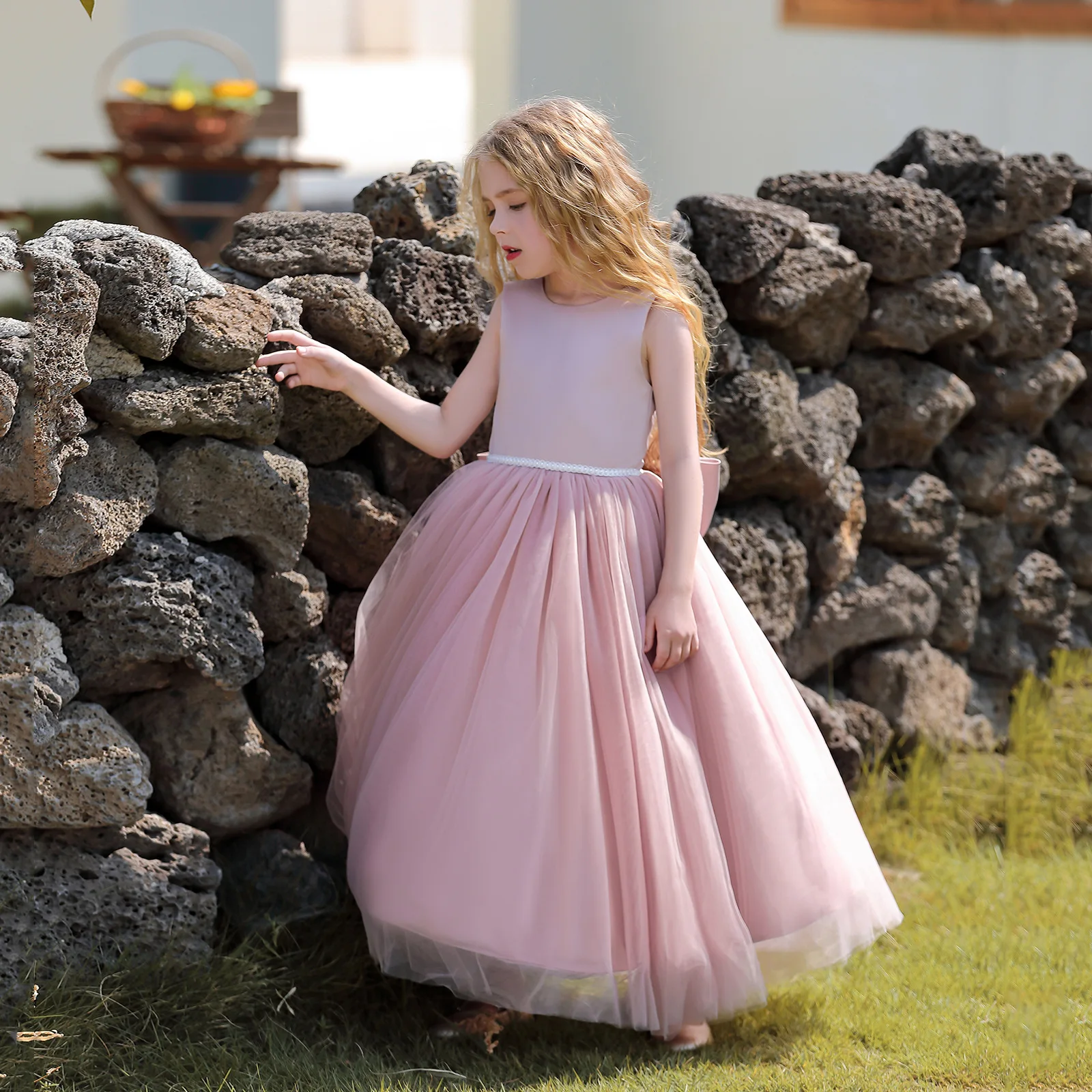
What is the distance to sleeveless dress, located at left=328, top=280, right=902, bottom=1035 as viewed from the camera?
6.43 ft

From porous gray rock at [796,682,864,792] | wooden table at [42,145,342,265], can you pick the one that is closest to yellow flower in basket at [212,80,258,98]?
wooden table at [42,145,342,265]

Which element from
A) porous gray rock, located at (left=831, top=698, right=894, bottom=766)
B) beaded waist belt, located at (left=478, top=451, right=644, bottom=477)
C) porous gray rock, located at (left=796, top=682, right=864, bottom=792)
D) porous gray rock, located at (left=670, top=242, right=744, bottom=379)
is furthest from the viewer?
porous gray rock, located at (left=831, top=698, right=894, bottom=766)

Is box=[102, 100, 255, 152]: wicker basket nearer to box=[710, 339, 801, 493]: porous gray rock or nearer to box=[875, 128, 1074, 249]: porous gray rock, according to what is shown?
box=[875, 128, 1074, 249]: porous gray rock

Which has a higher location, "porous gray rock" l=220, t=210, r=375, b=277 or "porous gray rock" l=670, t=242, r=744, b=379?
"porous gray rock" l=220, t=210, r=375, b=277

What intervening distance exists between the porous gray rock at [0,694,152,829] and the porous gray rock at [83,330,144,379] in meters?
0.34

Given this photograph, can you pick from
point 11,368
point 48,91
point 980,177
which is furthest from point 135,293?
point 48,91

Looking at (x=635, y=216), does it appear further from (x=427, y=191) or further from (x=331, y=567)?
(x=331, y=567)

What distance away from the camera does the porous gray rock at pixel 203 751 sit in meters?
2.09

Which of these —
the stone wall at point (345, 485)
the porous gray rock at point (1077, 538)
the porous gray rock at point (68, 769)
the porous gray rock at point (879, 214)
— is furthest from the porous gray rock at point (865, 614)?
the porous gray rock at point (68, 769)

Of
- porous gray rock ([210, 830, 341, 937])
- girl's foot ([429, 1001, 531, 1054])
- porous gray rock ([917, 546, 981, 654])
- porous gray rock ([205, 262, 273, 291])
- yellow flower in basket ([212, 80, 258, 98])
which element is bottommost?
girl's foot ([429, 1001, 531, 1054])

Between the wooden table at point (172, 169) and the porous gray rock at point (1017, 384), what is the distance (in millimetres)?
3042

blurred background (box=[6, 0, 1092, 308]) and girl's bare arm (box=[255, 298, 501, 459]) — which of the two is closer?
girl's bare arm (box=[255, 298, 501, 459])

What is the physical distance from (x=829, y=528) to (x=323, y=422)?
1.12 metres

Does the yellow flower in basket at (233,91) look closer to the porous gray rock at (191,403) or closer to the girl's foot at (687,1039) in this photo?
the porous gray rock at (191,403)
